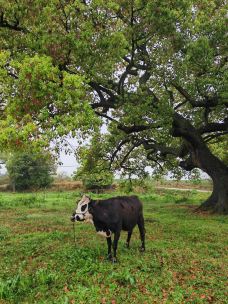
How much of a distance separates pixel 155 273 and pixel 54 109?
7.56 meters

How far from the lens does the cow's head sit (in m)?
11.7

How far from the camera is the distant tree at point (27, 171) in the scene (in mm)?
57125

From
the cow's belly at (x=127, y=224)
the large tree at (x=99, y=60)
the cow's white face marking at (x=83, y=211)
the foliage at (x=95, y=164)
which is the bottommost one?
the cow's belly at (x=127, y=224)

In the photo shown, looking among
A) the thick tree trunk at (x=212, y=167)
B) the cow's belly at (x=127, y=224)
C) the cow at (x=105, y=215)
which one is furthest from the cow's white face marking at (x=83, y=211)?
the thick tree trunk at (x=212, y=167)

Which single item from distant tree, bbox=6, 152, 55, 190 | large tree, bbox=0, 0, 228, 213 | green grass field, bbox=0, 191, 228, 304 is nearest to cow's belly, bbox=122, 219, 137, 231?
green grass field, bbox=0, 191, 228, 304

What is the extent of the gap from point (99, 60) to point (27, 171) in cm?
4404

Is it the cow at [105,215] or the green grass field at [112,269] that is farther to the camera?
the cow at [105,215]

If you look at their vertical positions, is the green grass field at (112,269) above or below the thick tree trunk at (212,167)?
below

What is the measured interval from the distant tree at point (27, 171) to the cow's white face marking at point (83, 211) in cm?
4607

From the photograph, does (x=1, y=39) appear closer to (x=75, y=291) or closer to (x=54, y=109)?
(x=54, y=109)

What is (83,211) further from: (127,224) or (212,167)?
(212,167)

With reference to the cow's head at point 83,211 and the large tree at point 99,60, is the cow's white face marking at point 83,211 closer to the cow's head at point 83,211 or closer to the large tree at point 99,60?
the cow's head at point 83,211

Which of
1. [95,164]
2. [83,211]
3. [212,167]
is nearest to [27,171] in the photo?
[95,164]

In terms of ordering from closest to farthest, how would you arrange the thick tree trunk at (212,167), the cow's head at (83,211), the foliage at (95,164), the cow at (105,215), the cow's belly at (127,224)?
the cow's head at (83,211)
the cow at (105,215)
the cow's belly at (127,224)
the thick tree trunk at (212,167)
the foliage at (95,164)
